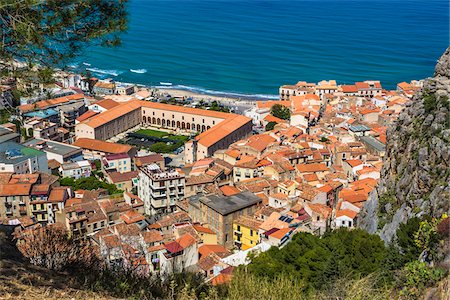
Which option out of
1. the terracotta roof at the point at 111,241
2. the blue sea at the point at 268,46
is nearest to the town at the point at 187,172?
the terracotta roof at the point at 111,241

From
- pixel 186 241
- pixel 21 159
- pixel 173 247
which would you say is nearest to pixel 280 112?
pixel 21 159

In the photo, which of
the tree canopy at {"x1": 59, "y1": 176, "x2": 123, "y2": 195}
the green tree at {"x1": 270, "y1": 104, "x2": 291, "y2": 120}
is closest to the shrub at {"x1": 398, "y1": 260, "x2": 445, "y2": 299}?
the tree canopy at {"x1": 59, "y1": 176, "x2": 123, "y2": 195}

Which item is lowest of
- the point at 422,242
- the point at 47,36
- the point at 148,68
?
the point at 148,68

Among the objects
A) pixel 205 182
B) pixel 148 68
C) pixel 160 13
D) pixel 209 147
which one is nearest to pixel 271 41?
pixel 148 68

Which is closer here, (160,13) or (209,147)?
(209,147)

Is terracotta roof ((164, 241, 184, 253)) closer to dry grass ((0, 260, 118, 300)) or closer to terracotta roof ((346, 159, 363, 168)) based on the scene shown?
dry grass ((0, 260, 118, 300))

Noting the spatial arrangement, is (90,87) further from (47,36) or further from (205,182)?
(47,36)
